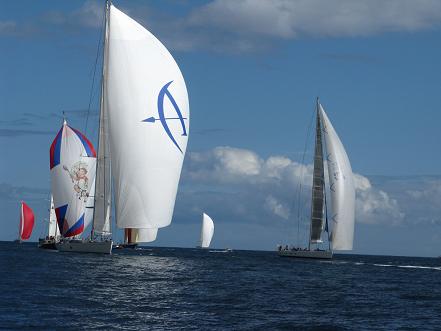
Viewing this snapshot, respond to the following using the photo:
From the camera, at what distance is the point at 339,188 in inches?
3602

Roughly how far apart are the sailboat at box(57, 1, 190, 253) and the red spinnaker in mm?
77484

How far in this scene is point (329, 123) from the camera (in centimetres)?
9275

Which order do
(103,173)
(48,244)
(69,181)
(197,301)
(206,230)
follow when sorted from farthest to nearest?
(206,230) → (48,244) → (69,181) → (103,173) → (197,301)

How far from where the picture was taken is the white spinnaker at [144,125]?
65.6 meters

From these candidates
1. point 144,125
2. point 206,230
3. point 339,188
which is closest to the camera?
point 144,125

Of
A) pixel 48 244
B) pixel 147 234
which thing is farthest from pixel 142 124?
pixel 48 244

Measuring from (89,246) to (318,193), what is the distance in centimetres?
3102

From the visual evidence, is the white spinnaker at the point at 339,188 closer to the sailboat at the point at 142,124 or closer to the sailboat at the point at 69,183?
the sailboat at the point at 69,183

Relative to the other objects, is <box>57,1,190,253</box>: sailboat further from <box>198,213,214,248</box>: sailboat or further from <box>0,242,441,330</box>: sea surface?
<box>198,213,214,248</box>: sailboat

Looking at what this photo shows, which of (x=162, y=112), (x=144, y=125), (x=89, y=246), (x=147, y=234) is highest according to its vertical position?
(x=162, y=112)

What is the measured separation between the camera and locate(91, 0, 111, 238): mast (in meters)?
68.9

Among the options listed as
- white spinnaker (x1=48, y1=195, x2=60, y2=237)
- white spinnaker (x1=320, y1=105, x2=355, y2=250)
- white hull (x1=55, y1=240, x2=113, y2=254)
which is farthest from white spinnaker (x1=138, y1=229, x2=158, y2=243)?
white spinnaker (x1=320, y1=105, x2=355, y2=250)

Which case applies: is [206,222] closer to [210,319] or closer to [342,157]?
[342,157]

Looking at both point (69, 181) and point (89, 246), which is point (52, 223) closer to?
point (69, 181)
